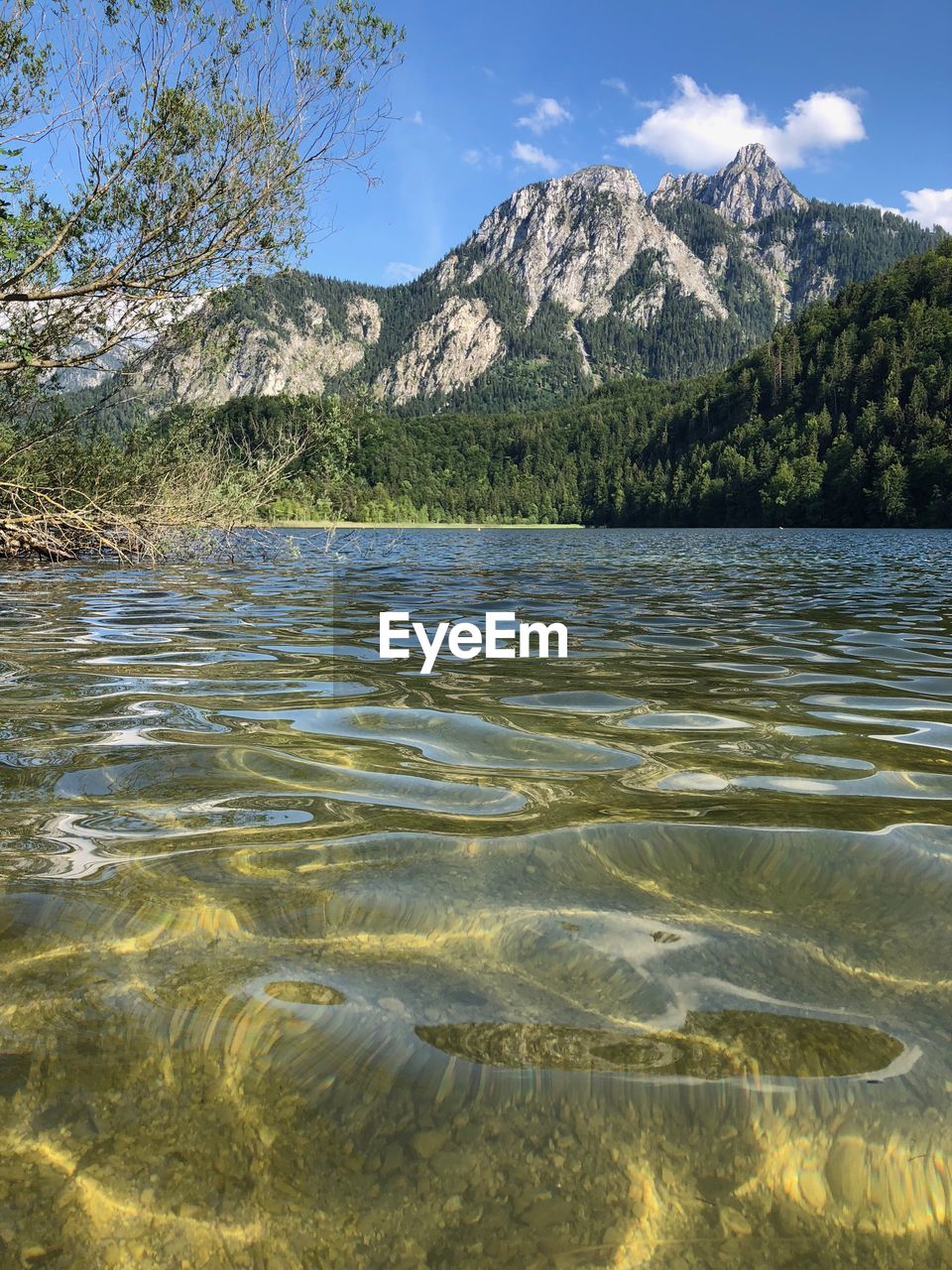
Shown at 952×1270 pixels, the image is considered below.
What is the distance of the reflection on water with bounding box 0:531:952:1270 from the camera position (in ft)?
3.97

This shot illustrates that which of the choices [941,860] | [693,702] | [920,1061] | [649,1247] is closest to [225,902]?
[649,1247]

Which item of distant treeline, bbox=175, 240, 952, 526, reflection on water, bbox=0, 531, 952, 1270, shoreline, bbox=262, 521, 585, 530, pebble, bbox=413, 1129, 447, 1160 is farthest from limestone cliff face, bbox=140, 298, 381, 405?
distant treeline, bbox=175, 240, 952, 526

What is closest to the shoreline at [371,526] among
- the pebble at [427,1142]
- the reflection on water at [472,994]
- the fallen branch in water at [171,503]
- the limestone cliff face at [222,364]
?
the fallen branch in water at [171,503]

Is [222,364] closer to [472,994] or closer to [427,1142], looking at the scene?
[472,994]

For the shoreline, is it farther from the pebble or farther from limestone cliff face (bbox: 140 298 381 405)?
the pebble

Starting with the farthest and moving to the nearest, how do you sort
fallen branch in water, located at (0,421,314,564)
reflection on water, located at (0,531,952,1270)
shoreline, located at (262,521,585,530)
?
shoreline, located at (262,521,585,530) → fallen branch in water, located at (0,421,314,564) → reflection on water, located at (0,531,952,1270)

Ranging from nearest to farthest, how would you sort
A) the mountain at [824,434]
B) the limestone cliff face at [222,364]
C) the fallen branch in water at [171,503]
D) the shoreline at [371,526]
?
the limestone cliff face at [222,364] < the fallen branch in water at [171,503] < the shoreline at [371,526] < the mountain at [824,434]

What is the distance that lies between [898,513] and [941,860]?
10258cm

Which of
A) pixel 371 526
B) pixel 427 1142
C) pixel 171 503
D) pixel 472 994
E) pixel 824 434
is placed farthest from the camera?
pixel 824 434

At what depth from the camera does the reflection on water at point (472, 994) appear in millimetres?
1209

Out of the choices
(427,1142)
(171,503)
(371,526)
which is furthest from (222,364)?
(371,526)

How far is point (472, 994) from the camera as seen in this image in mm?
1755

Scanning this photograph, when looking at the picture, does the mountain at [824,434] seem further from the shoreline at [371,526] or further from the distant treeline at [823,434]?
the shoreline at [371,526]

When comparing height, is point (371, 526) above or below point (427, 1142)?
above
